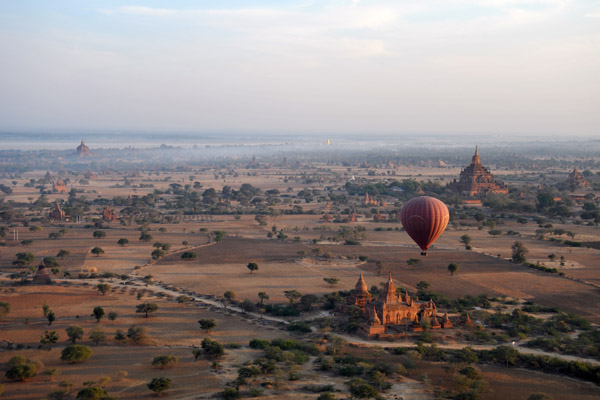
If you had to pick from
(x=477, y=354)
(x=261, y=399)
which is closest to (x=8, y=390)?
(x=261, y=399)

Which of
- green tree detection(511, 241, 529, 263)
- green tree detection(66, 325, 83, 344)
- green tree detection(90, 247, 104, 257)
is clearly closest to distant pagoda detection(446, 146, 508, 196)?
green tree detection(511, 241, 529, 263)

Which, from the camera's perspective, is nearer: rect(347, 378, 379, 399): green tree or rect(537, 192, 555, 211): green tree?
rect(347, 378, 379, 399): green tree

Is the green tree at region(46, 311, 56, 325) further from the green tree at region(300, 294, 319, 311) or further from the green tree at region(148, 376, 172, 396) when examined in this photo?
the green tree at region(300, 294, 319, 311)

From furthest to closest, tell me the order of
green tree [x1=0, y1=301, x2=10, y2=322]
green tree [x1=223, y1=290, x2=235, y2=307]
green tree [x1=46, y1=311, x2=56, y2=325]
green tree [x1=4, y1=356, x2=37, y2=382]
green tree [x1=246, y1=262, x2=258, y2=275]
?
green tree [x1=246, y1=262, x2=258, y2=275] → green tree [x1=223, y1=290, x2=235, y2=307] → green tree [x1=0, y1=301, x2=10, y2=322] → green tree [x1=46, y1=311, x2=56, y2=325] → green tree [x1=4, y1=356, x2=37, y2=382]

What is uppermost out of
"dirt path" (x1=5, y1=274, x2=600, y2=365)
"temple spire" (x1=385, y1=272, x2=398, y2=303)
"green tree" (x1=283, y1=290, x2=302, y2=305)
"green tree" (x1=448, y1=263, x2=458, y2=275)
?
"temple spire" (x1=385, y1=272, x2=398, y2=303)

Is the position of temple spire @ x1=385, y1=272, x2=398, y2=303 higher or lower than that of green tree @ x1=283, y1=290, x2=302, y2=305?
higher

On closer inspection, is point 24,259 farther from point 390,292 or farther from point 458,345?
point 458,345
